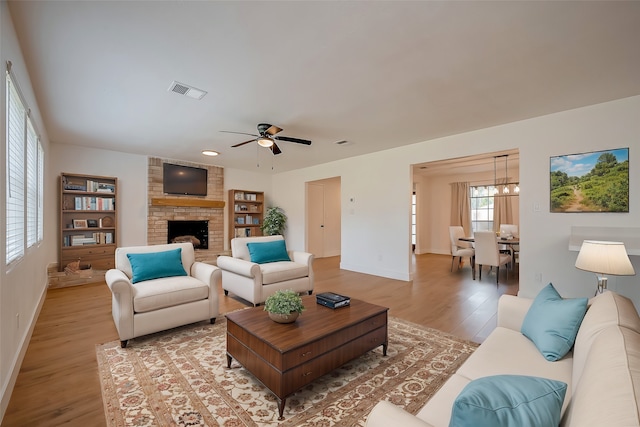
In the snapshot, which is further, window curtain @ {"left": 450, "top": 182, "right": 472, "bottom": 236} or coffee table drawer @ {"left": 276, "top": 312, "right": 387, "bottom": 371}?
window curtain @ {"left": 450, "top": 182, "right": 472, "bottom": 236}

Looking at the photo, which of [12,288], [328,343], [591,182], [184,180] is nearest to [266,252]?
[328,343]

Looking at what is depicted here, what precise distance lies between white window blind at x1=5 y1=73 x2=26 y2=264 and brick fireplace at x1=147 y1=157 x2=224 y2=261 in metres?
3.70

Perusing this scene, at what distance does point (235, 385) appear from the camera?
2074 mm

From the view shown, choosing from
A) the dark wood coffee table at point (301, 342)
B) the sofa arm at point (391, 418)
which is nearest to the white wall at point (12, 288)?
the dark wood coffee table at point (301, 342)

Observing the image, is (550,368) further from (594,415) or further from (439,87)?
(439,87)

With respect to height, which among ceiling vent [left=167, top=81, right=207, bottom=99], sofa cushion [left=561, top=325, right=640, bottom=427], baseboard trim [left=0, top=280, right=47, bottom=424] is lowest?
baseboard trim [left=0, top=280, right=47, bottom=424]

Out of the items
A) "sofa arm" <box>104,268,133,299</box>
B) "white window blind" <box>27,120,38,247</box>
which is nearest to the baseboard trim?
"sofa arm" <box>104,268,133,299</box>

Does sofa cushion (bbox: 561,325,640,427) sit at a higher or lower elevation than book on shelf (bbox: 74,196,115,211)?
lower

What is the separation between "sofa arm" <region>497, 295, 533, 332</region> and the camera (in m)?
2.00

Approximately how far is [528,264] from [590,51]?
260cm

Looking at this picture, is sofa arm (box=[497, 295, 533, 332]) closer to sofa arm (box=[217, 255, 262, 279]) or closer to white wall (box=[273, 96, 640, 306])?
white wall (box=[273, 96, 640, 306])

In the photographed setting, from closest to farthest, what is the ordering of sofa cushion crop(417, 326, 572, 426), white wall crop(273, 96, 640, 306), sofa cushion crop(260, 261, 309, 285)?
sofa cushion crop(417, 326, 572, 426) → white wall crop(273, 96, 640, 306) → sofa cushion crop(260, 261, 309, 285)

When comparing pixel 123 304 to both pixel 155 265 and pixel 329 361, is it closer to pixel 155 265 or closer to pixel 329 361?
pixel 155 265

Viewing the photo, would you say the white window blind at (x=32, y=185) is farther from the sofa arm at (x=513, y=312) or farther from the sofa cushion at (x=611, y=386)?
the sofa arm at (x=513, y=312)
